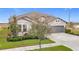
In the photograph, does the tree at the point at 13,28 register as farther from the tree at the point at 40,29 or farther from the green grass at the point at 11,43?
the tree at the point at 40,29

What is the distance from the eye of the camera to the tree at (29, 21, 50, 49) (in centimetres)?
363

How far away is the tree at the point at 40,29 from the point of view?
363cm

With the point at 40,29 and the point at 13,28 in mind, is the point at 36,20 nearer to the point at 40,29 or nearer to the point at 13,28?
the point at 40,29

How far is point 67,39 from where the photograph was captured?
146 inches

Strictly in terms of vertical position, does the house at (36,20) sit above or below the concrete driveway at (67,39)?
above

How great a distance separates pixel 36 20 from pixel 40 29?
0.53 feet

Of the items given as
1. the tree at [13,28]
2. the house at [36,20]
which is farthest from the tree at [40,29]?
the tree at [13,28]

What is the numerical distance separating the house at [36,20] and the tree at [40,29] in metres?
0.06

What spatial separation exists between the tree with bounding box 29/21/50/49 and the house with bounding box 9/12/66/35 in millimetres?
56
